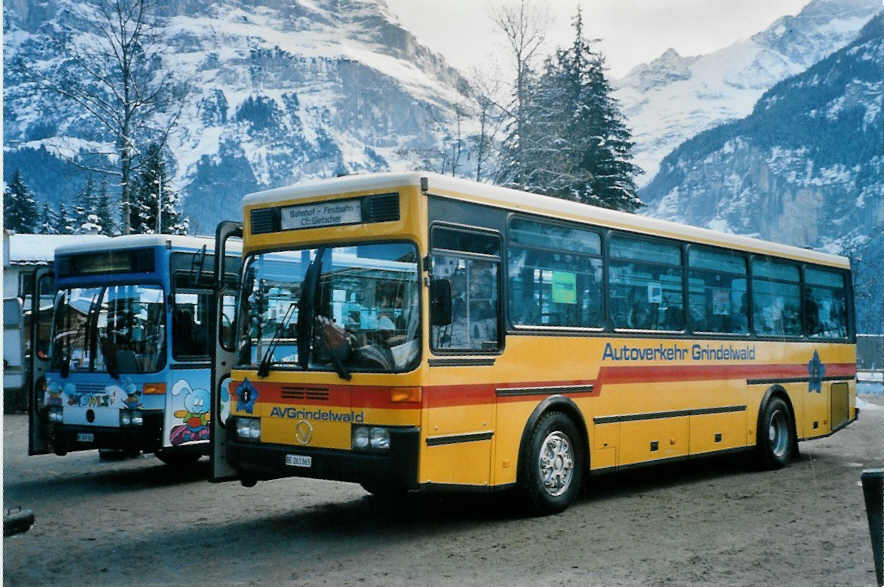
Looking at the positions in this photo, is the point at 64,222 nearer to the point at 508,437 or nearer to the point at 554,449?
the point at 554,449

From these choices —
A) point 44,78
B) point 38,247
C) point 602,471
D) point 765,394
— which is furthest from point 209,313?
point 38,247

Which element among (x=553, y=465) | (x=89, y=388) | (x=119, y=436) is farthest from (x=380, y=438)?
(x=89, y=388)

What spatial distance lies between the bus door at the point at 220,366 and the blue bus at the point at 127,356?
2.39 metres

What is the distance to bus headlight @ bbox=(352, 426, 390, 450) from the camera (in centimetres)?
777

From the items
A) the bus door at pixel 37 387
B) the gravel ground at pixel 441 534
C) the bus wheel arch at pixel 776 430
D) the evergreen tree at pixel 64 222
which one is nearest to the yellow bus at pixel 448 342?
the gravel ground at pixel 441 534

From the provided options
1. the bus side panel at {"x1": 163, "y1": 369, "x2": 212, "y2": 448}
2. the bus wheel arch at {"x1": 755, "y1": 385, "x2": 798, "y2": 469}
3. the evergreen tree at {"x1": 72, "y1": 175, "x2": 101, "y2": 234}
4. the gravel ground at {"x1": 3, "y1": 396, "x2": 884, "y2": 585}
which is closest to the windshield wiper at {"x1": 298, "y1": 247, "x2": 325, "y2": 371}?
the gravel ground at {"x1": 3, "y1": 396, "x2": 884, "y2": 585}

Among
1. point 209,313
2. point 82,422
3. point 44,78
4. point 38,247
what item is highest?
point 44,78

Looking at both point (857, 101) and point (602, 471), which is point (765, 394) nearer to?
point (602, 471)

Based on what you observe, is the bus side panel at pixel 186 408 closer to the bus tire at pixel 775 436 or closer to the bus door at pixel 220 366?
the bus door at pixel 220 366

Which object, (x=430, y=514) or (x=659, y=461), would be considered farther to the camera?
(x=659, y=461)

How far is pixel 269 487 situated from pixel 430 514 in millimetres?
2928

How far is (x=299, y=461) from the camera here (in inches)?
322

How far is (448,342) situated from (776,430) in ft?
22.9

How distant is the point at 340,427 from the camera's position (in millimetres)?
8008
